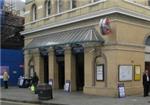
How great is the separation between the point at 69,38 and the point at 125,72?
5.38 metres

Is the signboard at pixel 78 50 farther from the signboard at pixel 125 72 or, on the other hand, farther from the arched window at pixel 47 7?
the arched window at pixel 47 7

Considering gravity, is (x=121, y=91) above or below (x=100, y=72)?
below

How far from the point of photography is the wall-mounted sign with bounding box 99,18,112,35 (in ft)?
79.6

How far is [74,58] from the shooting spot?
29.1 m

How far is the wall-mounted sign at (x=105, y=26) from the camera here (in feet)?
79.6

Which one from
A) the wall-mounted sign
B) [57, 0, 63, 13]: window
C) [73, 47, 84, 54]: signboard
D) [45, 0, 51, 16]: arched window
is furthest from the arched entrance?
[45, 0, 51, 16]: arched window

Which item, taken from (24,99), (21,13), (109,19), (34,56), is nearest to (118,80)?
(109,19)

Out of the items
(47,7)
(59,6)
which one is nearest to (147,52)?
(59,6)

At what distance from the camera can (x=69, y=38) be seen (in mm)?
27719

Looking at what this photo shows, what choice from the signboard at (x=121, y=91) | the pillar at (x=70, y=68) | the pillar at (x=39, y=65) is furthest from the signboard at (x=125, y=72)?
the pillar at (x=39, y=65)

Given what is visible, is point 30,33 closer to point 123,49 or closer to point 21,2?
point 123,49

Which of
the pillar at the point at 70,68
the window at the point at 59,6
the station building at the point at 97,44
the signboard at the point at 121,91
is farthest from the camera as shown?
the window at the point at 59,6

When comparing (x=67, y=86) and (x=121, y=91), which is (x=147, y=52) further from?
(x=67, y=86)

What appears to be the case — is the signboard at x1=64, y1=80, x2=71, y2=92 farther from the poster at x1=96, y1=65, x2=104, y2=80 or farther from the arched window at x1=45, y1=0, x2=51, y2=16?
the arched window at x1=45, y1=0, x2=51, y2=16
